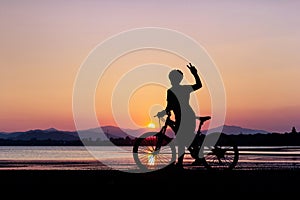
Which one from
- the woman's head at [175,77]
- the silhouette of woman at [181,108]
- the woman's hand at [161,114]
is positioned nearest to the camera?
the silhouette of woman at [181,108]

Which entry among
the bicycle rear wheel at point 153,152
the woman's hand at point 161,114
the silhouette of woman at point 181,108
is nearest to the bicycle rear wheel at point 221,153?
the silhouette of woman at point 181,108

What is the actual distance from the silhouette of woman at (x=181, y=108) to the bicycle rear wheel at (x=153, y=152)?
49cm

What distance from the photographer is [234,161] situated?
59.2ft

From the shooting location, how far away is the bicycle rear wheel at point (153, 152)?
17656 millimetres

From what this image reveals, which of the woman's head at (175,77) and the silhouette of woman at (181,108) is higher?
the woman's head at (175,77)

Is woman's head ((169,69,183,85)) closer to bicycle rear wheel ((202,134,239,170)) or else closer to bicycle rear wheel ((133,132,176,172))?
bicycle rear wheel ((133,132,176,172))

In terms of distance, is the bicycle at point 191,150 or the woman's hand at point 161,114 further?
the woman's hand at point 161,114

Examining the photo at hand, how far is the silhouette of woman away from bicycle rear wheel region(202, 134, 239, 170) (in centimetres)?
83

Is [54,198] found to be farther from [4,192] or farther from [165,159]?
[165,159]

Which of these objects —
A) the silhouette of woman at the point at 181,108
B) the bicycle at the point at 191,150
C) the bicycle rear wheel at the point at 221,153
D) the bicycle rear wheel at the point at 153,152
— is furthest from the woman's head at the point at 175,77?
the bicycle rear wheel at the point at 221,153

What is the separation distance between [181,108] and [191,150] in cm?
133

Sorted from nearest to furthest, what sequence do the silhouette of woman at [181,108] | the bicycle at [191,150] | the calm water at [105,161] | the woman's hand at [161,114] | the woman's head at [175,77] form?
the silhouette of woman at [181,108], the woman's head at [175,77], the bicycle at [191,150], the woman's hand at [161,114], the calm water at [105,161]

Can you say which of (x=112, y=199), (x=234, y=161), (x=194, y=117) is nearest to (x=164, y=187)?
(x=112, y=199)

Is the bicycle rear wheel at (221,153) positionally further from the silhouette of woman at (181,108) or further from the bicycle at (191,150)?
the silhouette of woman at (181,108)
